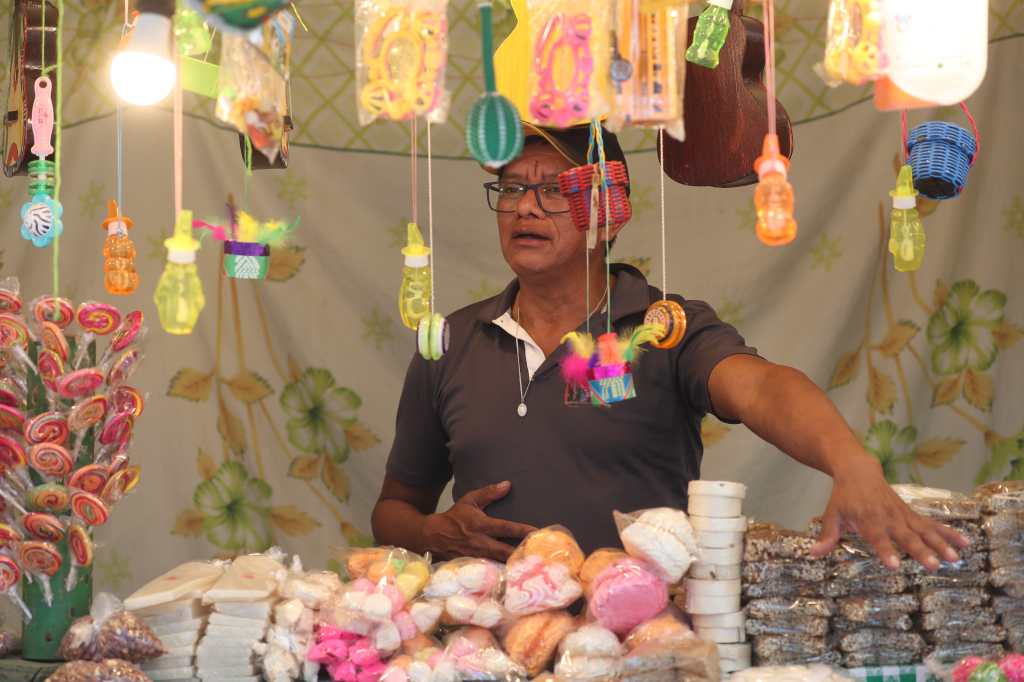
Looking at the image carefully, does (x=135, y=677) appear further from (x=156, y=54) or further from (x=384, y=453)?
(x=384, y=453)

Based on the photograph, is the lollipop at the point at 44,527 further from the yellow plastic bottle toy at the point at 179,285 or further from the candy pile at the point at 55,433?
the yellow plastic bottle toy at the point at 179,285

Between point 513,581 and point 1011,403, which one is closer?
point 513,581

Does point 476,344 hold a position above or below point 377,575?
above

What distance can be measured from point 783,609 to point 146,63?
1098 millimetres

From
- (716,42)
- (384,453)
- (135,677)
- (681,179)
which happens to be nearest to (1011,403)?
(681,179)

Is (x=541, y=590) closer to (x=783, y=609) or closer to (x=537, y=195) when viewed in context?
(x=783, y=609)

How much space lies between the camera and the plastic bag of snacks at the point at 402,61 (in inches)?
59.9

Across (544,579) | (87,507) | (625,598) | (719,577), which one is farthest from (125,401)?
(719,577)

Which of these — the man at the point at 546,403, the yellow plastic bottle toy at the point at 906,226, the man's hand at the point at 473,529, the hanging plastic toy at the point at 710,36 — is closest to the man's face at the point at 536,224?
the man at the point at 546,403

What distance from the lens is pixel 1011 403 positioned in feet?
10.8

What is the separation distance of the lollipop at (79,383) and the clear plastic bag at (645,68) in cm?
86

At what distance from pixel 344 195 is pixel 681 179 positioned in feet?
4.40

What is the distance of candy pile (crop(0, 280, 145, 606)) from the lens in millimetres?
1871

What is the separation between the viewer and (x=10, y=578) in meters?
→ 1.87
